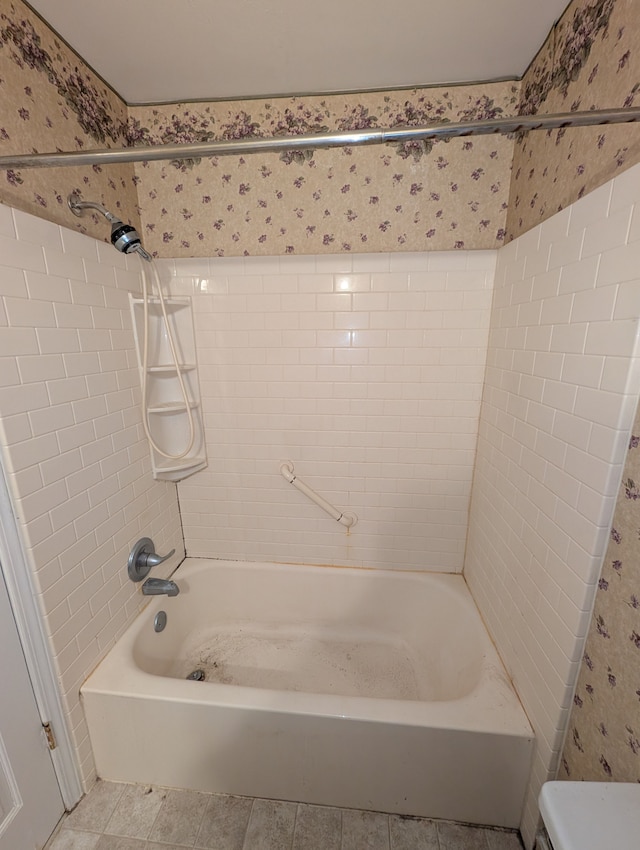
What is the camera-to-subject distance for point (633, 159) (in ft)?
2.38

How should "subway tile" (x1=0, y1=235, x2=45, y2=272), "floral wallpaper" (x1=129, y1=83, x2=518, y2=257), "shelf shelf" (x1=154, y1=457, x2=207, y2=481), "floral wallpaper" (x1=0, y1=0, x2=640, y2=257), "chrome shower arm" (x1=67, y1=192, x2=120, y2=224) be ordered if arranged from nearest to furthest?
1. "subway tile" (x1=0, y1=235, x2=45, y2=272)
2. "floral wallpaper" (x1=0, y1=0, x2=640, y2=257)
3. "chrome shower arm" (x1=67, y1=192, x2=120, y2=224)
4. "floral wallpaper" (x1=129, y1=83, x2=518, y2=257)
5. "shelf shelf" (x1=154, y1=457, x2=207, y2=481)

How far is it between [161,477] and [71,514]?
18.7 inches

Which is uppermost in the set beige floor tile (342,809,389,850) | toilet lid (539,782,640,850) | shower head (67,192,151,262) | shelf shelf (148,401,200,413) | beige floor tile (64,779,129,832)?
shower head (67,192,151,262)

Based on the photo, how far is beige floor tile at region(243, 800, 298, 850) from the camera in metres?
1.05

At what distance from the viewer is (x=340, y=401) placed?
153cm

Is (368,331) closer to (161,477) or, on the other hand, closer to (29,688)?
(161,477)

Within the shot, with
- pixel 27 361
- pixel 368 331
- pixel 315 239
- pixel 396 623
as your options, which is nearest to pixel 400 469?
pixel 368 331

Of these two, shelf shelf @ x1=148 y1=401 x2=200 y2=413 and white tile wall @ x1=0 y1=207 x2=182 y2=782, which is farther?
shelf shelf @ x1=148 y1=401 x2=200 y2=413

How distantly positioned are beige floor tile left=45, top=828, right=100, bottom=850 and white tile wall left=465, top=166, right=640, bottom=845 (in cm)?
130

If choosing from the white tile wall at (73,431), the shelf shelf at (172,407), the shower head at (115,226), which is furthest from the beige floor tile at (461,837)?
the shower head at (115,226)

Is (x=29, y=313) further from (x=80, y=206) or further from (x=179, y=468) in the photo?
(x=179, y=468)

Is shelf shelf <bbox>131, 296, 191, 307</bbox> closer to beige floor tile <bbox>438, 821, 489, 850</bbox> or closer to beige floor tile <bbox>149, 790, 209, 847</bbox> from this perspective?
beige floor tile <bbox>149, 790, 209, 847</bbox>

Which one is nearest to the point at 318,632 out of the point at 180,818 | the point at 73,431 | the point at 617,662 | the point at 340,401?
the point at 180,818

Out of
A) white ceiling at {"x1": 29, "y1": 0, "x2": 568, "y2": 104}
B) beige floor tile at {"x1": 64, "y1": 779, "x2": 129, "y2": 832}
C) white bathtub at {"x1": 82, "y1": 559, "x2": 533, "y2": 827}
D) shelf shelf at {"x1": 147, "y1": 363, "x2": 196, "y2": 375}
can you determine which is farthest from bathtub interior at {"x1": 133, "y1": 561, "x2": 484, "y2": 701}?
white ceiling at {"x1": 29, "y1": 0, "x2": 568, "y2": 104}
